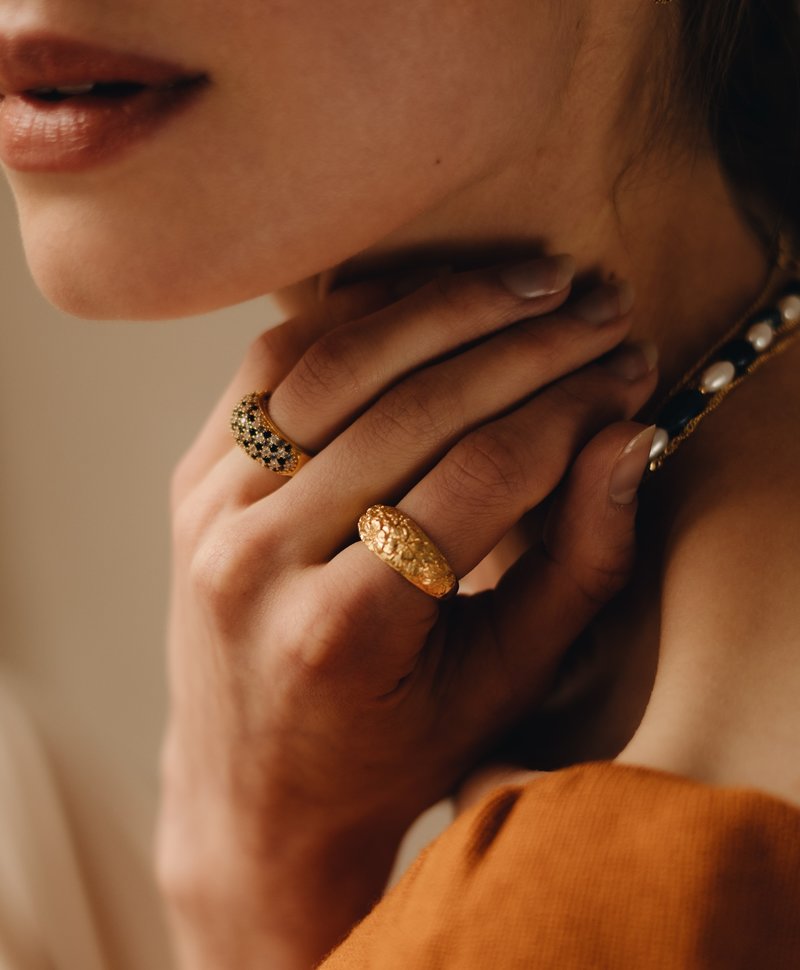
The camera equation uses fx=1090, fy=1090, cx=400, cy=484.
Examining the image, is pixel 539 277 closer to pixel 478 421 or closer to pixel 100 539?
pixel 478 421

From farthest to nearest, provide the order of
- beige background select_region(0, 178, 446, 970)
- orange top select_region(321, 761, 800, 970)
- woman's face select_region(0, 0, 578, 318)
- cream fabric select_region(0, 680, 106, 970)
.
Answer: beige background select_region(0, 178, 446, 970) → cream fabric select_region(0, 680, 106, 970) → woman's face select_region(0, 0, 578, 318) → orange top select_region(321, 761, 800, 970)

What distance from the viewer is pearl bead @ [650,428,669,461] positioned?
0.68 meters

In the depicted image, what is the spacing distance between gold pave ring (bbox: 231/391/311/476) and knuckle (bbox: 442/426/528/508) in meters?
0.13

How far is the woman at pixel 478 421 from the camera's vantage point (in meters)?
0.50

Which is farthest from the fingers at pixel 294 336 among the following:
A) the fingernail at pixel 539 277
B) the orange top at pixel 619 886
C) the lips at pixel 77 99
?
the orange top at pixel 619 886

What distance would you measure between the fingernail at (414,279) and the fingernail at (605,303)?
101mm

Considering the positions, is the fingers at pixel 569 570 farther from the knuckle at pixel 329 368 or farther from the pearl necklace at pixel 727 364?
the knuckle at pixel 329 368

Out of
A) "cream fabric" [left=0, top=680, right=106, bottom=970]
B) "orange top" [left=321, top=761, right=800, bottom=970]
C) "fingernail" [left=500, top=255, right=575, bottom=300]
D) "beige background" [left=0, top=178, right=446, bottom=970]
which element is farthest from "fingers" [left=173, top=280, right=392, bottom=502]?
"beige background" [left=0, top=178, right=446, bottom=970]

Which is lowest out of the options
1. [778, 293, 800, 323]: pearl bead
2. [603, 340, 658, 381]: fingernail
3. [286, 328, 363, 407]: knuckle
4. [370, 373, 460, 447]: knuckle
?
[778, 293, 800, 323]: pearl bead

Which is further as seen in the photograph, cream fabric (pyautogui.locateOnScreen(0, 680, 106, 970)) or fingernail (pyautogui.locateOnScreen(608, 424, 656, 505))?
cream fabric (pyautogui.locateOnScreen(0, 680, 106, 970))

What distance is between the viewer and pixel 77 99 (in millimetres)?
636

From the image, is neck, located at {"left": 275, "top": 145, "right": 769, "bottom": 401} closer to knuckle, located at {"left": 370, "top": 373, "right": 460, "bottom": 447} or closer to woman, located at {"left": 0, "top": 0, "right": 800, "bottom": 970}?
woman, located at {"left": 0, "top": 0, "right": 800, "bottom": 970}

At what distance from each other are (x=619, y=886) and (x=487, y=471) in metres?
0.28

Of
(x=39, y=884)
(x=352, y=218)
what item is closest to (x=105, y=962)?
(x=39, y=884)
